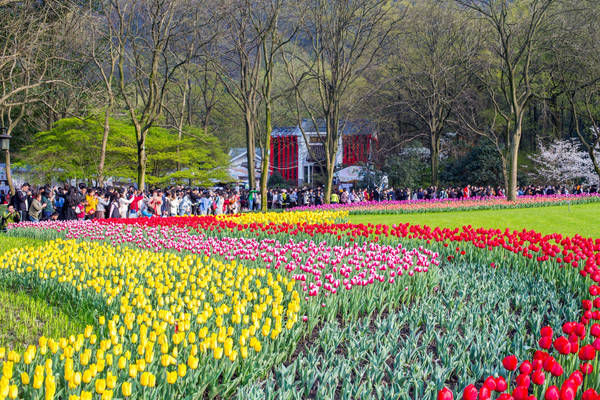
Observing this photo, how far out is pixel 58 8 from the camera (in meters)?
21.5

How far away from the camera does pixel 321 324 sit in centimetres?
500

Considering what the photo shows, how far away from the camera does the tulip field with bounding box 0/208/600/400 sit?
3027mm

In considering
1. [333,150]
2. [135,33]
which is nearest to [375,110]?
[333,150]

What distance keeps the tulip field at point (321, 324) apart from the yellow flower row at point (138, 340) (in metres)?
0.01

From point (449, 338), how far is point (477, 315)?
783 millimetres

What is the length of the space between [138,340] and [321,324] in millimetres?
1764

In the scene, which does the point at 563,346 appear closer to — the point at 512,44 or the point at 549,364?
the point at 549,364

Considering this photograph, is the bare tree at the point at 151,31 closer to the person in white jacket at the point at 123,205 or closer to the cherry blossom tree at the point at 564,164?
the person in white jacket at the point at 123,205

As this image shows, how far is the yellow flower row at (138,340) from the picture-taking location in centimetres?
278

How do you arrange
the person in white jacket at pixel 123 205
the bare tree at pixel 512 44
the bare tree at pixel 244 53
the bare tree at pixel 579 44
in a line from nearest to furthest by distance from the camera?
the person in white jacket at pixel 123 205 → the bare tree at pixel 244 53 → the bare tree at pixel 512 44 → the bare tree at pixel 579 44

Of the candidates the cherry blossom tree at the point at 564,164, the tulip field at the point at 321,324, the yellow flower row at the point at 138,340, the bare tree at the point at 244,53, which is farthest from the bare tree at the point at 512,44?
the yellow flower row at the point at 138,340

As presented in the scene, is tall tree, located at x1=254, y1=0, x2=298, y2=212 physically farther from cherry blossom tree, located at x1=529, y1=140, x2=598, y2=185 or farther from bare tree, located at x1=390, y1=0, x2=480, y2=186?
cherry blossom tree, located at x1=529, y1=140, x2=598, y2=185

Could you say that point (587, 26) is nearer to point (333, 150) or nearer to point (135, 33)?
point (333, 150)

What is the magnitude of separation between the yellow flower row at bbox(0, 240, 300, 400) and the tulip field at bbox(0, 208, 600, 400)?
0.05ft
